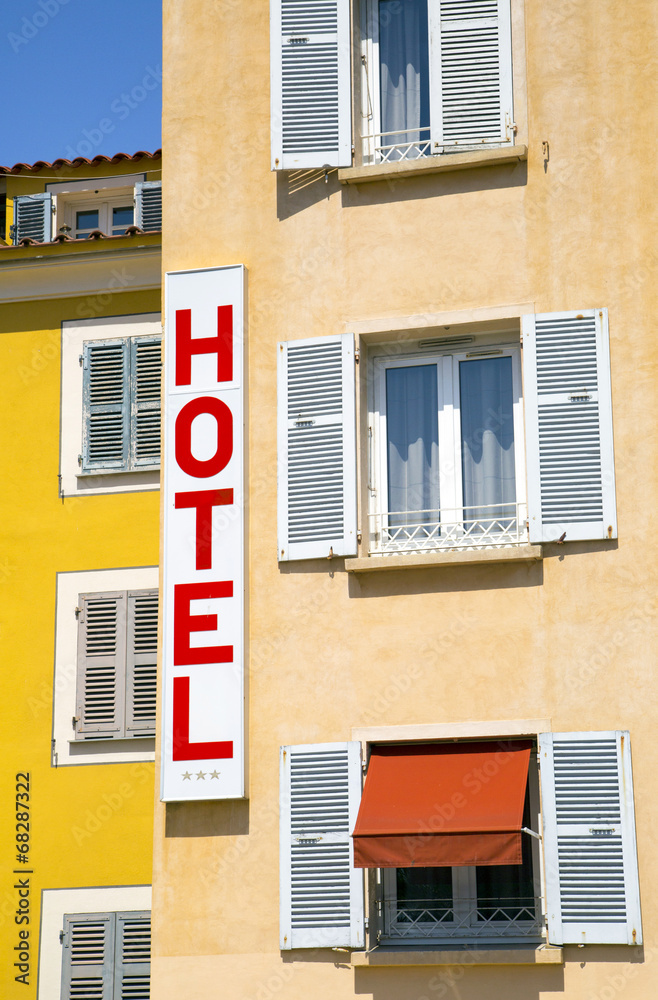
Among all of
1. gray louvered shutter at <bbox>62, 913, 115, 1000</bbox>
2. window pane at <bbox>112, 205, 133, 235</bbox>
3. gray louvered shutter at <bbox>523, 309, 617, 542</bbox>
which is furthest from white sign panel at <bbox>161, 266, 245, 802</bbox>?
window pane at <bbox>112, 205, 133, 235</bbox>

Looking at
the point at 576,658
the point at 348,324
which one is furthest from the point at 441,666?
the point at 348,324

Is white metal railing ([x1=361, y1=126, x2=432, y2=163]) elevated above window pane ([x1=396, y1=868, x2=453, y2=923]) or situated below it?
above

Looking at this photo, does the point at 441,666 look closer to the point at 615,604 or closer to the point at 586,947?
the point at 615,604

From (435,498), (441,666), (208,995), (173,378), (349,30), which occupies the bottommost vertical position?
(208,995)

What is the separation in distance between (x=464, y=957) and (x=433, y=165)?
19.8 feet

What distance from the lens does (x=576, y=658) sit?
34.2ft

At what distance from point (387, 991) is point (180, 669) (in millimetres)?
2819

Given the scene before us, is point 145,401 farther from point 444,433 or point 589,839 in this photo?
point 589,839

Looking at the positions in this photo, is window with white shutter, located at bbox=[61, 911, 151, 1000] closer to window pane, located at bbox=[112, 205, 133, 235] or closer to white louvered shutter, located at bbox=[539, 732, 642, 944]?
white louvered shutter, located at bbox=[539, 732, 642, 944]

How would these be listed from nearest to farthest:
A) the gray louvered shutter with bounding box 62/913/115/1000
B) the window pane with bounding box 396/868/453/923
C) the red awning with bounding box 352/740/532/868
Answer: the red awning with bounding box 352/740/532/868 → the window pane with bounding box 396/868/453/923 → the gray louvered shutter with bounding box 62/913/115/1000

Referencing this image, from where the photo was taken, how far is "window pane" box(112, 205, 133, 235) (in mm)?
18019

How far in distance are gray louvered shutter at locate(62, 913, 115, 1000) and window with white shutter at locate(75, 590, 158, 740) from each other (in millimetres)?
1767

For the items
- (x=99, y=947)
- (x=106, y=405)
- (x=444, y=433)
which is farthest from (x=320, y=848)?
(x=106, y=405)

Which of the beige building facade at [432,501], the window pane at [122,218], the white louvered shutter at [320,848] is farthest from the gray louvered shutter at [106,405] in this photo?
the white louvered shutter at [320,848]
